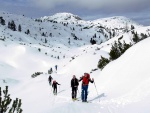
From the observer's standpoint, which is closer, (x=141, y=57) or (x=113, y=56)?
(x=141, y=57)

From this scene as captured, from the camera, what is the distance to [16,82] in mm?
46312

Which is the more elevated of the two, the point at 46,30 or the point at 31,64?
the point at 46,30

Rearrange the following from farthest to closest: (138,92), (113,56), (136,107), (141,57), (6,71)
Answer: (6,71) < (113,56) < (141,57) < (138,92) < (136,107)

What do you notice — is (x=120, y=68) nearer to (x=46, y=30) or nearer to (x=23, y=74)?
(x=23, y=74)

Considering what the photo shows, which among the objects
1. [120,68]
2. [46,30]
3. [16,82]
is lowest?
[16,82]

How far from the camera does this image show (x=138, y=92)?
16.0 meters

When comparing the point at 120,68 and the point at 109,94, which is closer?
Answer: the point at 109,94

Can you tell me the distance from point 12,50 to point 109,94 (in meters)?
59.3

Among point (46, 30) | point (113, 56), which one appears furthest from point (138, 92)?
point (46, 30)

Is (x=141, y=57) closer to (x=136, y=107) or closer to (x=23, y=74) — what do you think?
(x=136, y=107)

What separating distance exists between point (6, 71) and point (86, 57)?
607 inches

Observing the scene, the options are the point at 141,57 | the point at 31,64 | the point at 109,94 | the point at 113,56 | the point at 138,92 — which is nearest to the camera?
the point at 138,92

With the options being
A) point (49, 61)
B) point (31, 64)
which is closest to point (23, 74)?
point (31, 64)

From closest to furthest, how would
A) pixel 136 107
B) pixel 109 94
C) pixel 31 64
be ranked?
pixel 136 107 → pixel 109 94 → pixel 31 64
